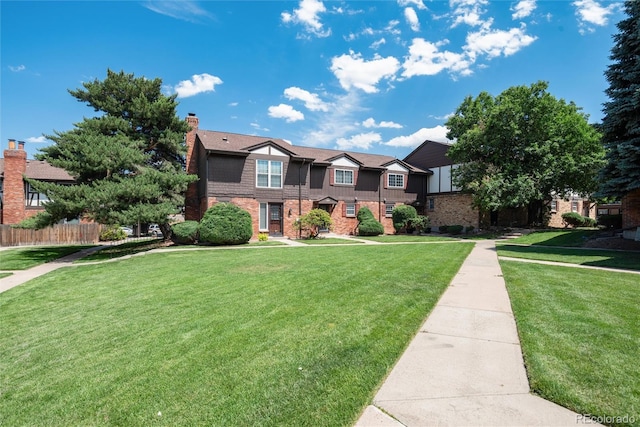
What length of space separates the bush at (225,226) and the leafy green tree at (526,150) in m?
16.4

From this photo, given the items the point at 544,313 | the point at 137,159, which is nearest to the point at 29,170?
the point at 137,159

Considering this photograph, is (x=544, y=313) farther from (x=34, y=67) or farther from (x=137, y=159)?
(x=34, y=67)

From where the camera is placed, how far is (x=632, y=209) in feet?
48.7

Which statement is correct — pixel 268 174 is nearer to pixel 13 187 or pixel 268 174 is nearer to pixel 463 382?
pixel 463 382

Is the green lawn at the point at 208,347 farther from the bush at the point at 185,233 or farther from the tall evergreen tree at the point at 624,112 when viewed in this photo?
the tall evergreen tree at the point at 624,112

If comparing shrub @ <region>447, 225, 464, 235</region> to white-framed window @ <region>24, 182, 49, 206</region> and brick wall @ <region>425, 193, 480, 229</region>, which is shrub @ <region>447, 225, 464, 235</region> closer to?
brick wall @ <region>425, 193, 480, 229</region>

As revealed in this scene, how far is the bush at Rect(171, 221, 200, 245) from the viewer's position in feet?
59.7

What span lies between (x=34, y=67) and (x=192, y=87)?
1034 centimetres

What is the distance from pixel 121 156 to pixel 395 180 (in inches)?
814

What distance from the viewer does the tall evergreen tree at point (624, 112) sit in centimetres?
1271

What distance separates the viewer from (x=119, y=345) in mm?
4289

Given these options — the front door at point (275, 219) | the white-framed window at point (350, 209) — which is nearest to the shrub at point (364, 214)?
the white-framed window at point (350, 209)

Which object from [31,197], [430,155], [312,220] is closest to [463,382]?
[312,220]

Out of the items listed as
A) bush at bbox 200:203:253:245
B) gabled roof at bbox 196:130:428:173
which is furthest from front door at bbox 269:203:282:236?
gabled roof at bbox 196:130:428:173
